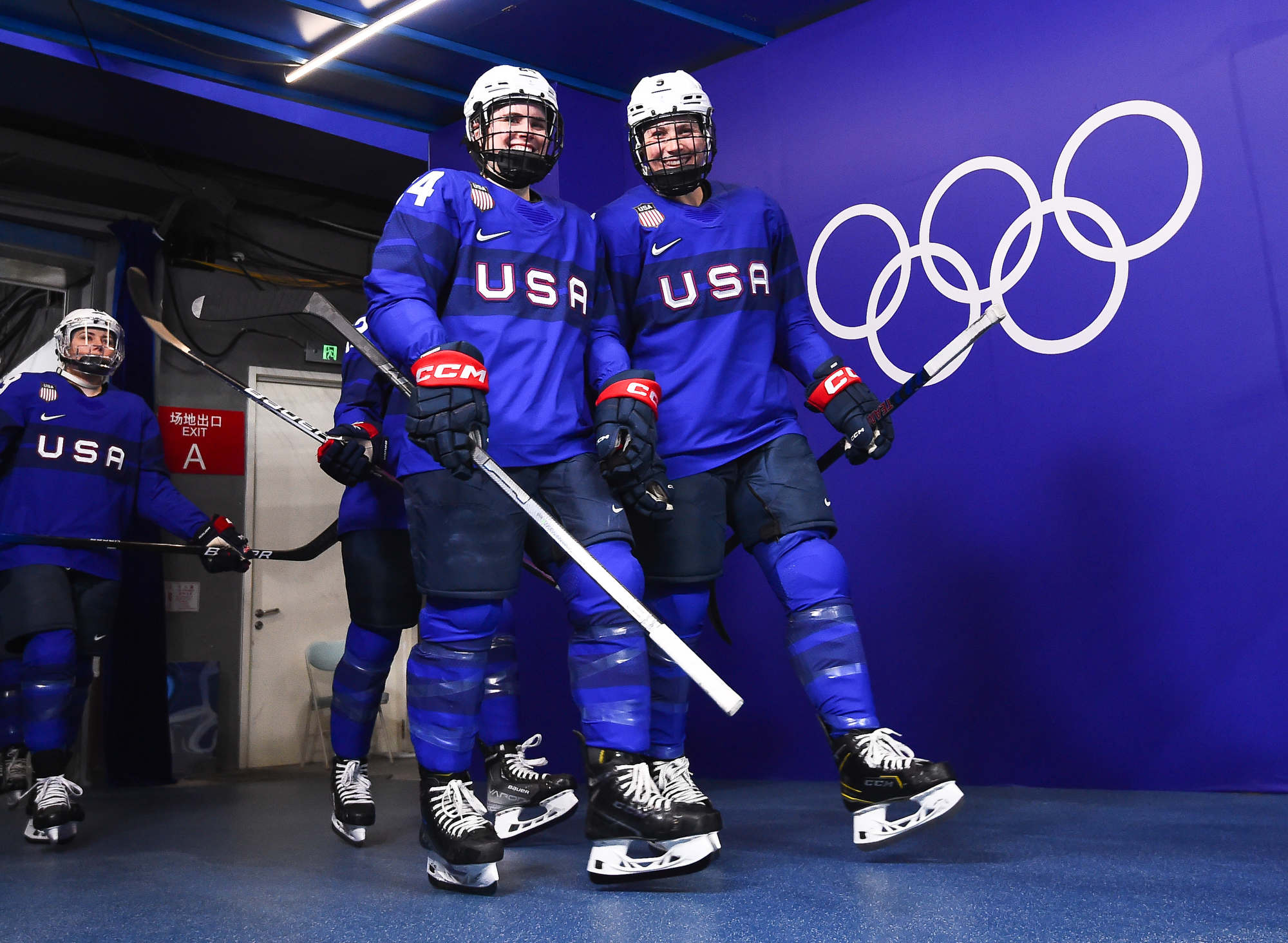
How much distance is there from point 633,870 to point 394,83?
3.38m

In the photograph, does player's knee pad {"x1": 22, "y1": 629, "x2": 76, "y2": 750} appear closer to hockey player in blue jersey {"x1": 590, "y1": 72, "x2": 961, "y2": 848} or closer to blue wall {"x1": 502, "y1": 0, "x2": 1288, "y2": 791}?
hockey player in blue jersey {"x1": 590, "y1": 72, "x2": 961, "y2": 848}

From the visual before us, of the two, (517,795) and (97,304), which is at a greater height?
(97,304)

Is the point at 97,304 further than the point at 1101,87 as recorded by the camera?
Yes

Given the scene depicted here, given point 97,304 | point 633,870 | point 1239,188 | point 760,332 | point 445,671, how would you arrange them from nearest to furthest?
point 633,870, point 445,671, point 760,332, point 1239,188, point 97,304

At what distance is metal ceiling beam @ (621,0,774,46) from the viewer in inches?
154

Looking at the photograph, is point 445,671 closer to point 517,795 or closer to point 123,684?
point 517,795

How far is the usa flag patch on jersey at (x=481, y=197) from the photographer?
232cm

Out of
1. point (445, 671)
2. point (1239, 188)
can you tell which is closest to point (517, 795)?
point (445, 671)

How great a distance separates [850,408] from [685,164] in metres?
0.67

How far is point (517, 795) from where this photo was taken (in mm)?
2811

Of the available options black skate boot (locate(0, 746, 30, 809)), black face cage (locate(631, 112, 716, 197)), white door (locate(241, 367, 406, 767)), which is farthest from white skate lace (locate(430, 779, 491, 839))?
white door (locate(241, 367, 406, 767))

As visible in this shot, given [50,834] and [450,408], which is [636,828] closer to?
[450,408]

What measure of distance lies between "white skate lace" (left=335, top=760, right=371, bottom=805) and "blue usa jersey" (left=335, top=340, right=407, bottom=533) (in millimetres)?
605

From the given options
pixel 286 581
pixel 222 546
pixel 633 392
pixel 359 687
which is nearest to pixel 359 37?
pixel 222 546
